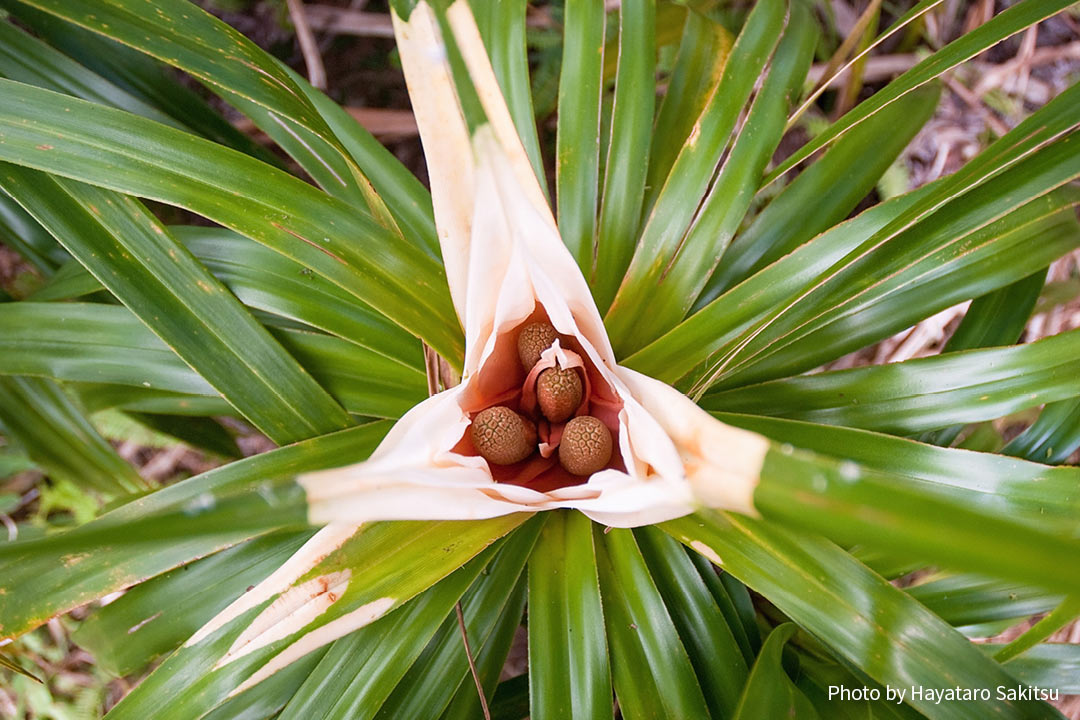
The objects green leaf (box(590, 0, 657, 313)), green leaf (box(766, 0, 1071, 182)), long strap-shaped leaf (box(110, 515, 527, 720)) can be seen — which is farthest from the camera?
Answer: green leaf (box(590, 0, 657, 313))

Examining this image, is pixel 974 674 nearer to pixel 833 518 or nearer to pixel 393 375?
pixel 833 518

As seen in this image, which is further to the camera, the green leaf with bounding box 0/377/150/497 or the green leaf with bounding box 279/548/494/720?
the green leaf with bounding box 0/377/150/497

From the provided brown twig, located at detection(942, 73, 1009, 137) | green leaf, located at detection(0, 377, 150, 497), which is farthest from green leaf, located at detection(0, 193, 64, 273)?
brown twig, located at detection(942, 73, 1009, 137)

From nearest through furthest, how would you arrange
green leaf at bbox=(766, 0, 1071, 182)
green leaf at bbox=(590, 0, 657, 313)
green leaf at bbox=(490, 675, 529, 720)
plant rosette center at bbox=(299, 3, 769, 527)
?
plant rosette center at bbox=(299, 3, 769, 527), green leaf at bbox=(766, 0, 1071, 182), green leaf at bbox=(590, 0, 657, 313), green leaf at bbox=(490, 675, 529, 720)

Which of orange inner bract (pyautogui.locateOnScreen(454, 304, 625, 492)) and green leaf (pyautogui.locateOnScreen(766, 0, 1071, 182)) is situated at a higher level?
green leaf (pyautogui.locateOnScreen(766, 0, 1071, 182))

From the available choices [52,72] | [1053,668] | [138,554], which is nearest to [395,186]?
[52,72]

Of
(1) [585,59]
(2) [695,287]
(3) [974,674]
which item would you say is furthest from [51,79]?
(3) [974,674]

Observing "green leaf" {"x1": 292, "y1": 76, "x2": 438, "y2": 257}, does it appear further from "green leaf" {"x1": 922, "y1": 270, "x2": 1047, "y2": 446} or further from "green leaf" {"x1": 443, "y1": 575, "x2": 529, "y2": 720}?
"green leaf" {"x1": 922, "y1": 270, "x2": 1047, "y2": 446}
